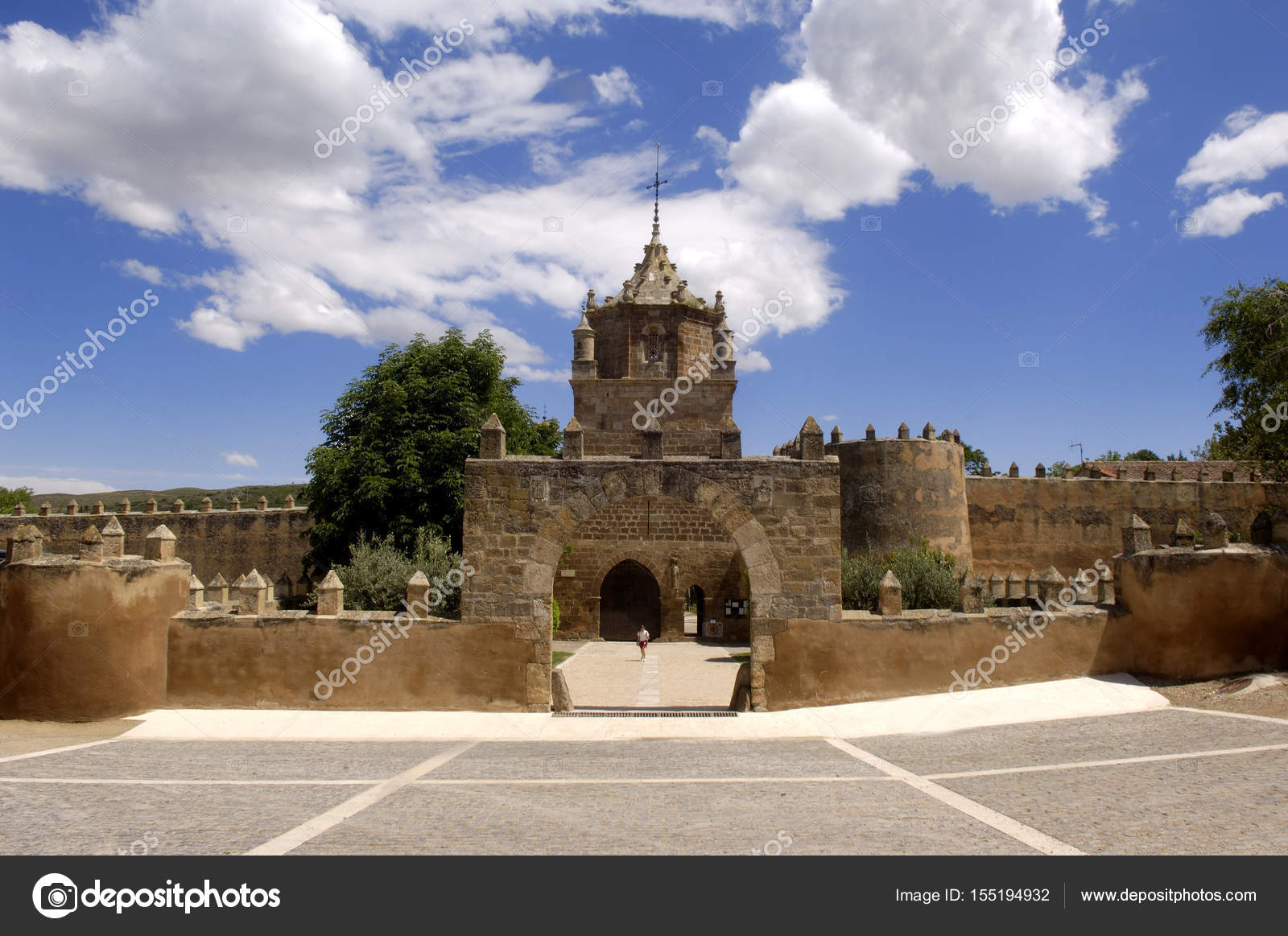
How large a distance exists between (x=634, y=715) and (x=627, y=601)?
45.5 feet

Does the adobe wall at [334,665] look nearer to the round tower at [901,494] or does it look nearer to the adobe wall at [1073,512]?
the round tower at [901,494]

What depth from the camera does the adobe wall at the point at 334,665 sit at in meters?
10.7

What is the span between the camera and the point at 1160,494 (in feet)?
86.9

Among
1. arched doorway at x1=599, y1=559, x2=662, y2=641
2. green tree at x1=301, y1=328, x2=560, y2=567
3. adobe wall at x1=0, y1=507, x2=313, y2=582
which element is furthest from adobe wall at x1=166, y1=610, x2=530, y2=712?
adobe wall at x1=0, y1=507, x2=313, y2=582

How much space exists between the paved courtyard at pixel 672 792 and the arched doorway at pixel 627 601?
47.9 ft

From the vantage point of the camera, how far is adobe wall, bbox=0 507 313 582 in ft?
101

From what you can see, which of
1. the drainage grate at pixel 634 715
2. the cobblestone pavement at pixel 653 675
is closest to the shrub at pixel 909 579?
the cobblestone pavement at pixel 653 675

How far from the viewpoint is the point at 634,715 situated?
11438 millimetres

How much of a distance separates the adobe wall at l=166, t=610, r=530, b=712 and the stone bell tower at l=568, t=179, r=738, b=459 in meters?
12.0

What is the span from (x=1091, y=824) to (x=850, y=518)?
1733cm

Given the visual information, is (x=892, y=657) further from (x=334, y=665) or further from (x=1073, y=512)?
(x=1073, y=512)

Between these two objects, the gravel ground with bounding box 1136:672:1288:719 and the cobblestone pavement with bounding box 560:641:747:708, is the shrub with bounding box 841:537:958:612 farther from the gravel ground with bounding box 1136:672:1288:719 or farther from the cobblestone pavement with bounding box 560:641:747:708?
the gravel ground with bounding box 1136:672:1288:719
